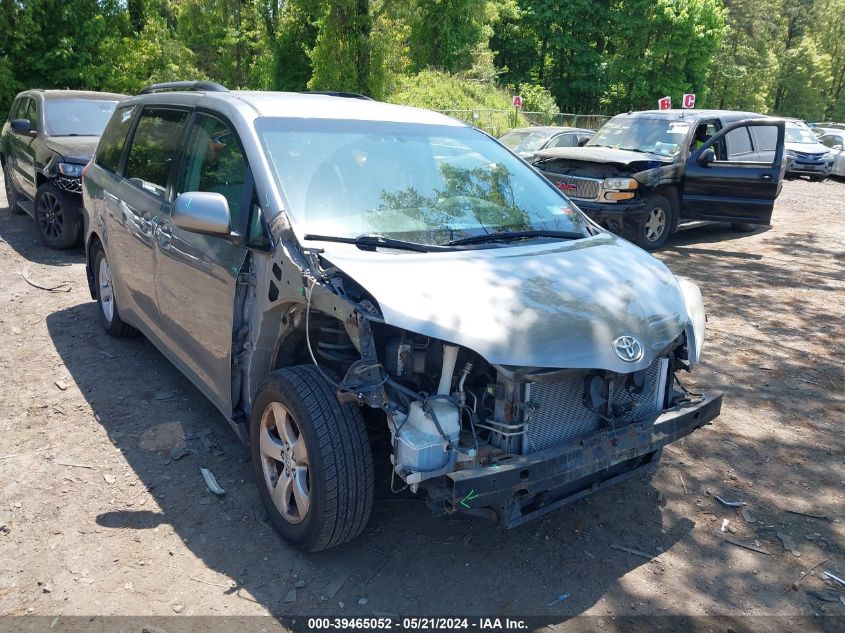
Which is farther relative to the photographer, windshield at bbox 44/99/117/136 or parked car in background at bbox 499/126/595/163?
parked car in background at bbox 499/126/595/163

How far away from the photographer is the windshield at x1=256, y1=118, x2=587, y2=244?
11.5 feet

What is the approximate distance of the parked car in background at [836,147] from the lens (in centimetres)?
2317

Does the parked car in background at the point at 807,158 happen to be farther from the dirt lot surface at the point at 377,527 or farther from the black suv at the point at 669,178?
the dirt lot surface at the point at 377,527

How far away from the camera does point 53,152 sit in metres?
8.67

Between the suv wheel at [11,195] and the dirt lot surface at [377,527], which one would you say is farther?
the suv wheel at [11,195]

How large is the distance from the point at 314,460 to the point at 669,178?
28.1 ft

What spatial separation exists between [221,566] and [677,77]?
45330mm

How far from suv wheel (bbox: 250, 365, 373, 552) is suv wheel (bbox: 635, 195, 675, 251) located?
7775 millimetres

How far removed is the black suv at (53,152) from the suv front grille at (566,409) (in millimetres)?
7424

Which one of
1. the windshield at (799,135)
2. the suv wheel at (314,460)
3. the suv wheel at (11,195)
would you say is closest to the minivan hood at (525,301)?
the suv wheel at (314,460)

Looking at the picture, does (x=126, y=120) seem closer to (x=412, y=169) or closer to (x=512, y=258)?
(x=412, y=169)

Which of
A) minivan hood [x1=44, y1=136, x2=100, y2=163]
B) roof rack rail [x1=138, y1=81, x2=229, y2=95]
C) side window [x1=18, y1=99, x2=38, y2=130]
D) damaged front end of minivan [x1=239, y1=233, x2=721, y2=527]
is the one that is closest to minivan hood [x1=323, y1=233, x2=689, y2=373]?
damaged front end of minivan [x1=239, y1=233, x2=721, y2=527]

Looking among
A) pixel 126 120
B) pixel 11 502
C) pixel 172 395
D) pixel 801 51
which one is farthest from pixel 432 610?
pixel 801 51

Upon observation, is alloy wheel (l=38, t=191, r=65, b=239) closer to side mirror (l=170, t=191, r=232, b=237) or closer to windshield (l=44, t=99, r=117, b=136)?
windshield (l=44, t=99, r=117, b=136)
